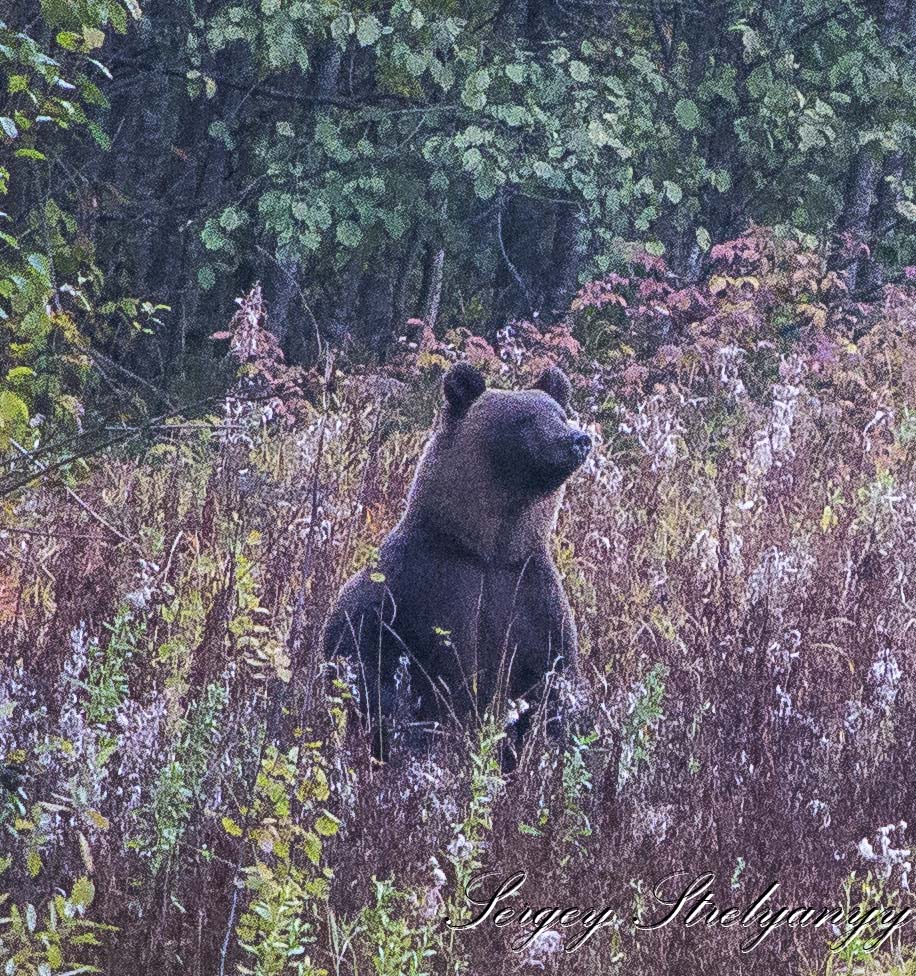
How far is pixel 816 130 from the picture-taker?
441 inches

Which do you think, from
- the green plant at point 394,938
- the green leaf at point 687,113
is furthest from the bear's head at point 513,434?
the green leaf at point 687,113

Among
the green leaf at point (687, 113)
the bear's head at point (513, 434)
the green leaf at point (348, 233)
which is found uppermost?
the green leaf at point (687, 113)

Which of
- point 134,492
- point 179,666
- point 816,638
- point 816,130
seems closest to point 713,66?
point 816,130

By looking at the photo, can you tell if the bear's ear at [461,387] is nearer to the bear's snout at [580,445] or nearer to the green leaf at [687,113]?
the bear's snout at [580,445]

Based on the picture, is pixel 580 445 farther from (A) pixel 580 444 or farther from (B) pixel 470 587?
(B) pixel 470 587

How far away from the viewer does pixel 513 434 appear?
4758 millimetres

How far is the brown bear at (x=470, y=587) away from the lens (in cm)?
462

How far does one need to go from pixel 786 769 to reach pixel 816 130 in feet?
26.3

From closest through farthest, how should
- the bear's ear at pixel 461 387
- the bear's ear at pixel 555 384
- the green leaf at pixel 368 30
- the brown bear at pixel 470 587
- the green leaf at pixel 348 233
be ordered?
1. the brown bear at pixel 470 587
2. the bear's ear at pixel 461 387
3. the bear's ear at pixel 555 384
4. the green leaf at pixel 368 30
5. the green leaf at pixel 348 233

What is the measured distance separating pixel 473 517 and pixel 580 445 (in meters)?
0.37

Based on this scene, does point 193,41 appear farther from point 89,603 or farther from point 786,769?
point 786,769

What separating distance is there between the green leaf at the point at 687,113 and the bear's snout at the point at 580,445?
6769 mm

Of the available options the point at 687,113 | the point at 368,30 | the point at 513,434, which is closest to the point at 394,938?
the point at 513,434

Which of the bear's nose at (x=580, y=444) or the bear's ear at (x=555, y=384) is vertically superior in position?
the bear's ear at (x=555, y=384)
